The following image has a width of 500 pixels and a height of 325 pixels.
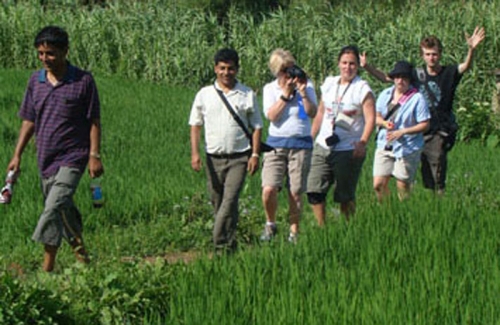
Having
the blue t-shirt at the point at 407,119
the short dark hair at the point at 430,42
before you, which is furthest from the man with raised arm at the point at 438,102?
the blue t-shirt at the point at 407,119

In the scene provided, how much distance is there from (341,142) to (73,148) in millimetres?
2270

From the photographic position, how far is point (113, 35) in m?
23.6

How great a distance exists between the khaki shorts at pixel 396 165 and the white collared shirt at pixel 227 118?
1.56 metres

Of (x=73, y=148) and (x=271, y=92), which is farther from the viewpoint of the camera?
(x=271, y=92)

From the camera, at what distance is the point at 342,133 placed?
8234 mm

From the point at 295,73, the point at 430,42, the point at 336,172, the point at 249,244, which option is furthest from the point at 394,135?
the point at 249,244

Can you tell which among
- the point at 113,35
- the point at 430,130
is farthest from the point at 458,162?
the point at 113,35

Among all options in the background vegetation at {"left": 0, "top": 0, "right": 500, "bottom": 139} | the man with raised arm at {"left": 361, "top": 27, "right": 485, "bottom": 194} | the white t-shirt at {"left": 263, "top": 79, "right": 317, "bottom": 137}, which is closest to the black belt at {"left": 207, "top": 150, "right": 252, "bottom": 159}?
the white t-shirt at {"left": 263, "top": 79, "right": 317, "bottom": 137}

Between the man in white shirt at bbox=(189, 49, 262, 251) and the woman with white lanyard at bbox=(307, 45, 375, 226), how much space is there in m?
0.79

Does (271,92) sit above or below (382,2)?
below

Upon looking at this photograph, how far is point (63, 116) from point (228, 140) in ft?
4.28

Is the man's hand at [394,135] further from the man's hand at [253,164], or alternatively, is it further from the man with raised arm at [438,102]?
the man's hand at [253,164]

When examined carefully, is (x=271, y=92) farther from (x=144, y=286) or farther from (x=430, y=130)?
(x=144, y=286)

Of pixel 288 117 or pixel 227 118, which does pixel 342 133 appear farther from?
pixel 227 118
